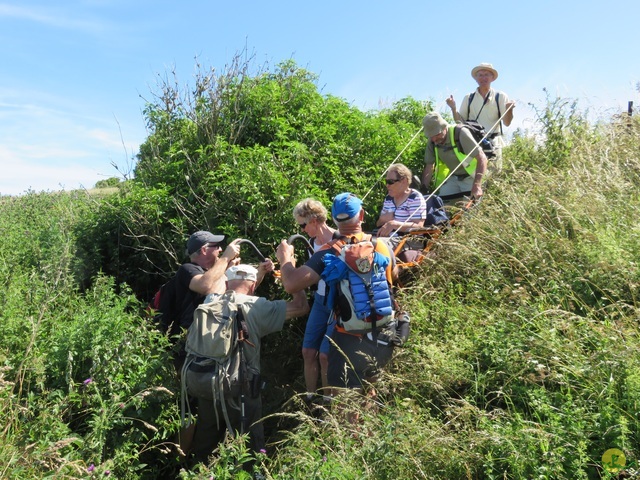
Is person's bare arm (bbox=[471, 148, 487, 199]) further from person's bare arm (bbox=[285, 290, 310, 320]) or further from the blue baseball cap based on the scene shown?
person's bare arm (bbox=[285, 290, 310, 320])

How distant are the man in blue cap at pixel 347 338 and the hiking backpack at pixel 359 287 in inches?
4.2

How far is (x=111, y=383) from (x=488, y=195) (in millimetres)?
4515

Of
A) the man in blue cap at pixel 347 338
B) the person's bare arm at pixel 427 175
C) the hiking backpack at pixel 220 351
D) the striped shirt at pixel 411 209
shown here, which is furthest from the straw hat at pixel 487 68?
the hiking backpack at pixel 220 351

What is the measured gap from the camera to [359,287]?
4652 mm

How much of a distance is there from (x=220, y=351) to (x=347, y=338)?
3.33ft

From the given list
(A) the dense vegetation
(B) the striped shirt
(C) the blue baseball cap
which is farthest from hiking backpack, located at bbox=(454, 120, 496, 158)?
(C) the blue baseball cap

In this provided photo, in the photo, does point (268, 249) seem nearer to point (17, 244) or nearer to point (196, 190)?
point (196, 190)

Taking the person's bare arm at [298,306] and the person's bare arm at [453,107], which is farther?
the person's bare arm at [453,107]

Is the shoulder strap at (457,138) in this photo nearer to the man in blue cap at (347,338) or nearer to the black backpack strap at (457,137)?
the black backpack strap at (457,137)

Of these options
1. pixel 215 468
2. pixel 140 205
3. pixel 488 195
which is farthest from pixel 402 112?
pixel 215 468

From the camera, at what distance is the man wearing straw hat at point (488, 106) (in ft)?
26.1

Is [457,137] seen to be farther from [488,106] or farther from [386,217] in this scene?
[386,217]

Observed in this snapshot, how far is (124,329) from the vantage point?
5.30m

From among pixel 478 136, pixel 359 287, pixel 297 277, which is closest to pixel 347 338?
pixel 359 287
